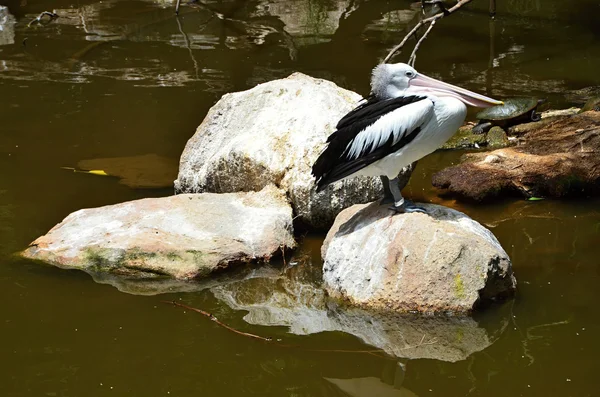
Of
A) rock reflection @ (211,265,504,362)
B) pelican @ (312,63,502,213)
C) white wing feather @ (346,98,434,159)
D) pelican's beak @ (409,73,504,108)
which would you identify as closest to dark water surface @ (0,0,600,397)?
rock reflection @ (211,265,504,362)

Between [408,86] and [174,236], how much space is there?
199cm

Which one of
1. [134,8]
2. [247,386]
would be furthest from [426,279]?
[134,8]

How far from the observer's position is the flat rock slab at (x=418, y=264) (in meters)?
5.08

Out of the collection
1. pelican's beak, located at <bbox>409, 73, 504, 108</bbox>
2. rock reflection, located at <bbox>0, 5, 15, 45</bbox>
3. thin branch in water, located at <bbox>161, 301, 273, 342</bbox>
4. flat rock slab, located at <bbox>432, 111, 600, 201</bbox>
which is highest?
pelican's beak, located at <bbox>409, 73, 504, 108</bbox>

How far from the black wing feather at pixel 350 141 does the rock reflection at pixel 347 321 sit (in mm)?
781

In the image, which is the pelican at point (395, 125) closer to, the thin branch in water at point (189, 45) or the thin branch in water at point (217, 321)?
the thin branch in water at point (217, 321)

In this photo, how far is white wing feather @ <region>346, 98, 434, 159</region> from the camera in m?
5.18

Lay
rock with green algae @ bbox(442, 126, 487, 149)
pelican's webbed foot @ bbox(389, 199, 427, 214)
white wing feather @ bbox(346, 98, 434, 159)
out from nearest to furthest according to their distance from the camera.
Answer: white wing feather @ bbox(346, 98, 434, 159) → pelican's webbed foot @ bbox(389, 199, 427, 214) → rock with green algae @ bbox(442, 126, 487, 149)

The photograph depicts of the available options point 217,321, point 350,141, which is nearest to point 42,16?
point 350,141

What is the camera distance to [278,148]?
6484 millimetres

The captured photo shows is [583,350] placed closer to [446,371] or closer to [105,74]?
[446,371]

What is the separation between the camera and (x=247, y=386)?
4547mm

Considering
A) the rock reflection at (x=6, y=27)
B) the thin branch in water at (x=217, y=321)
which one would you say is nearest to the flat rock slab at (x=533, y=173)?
the thin branch in water at (x=217, y=321)

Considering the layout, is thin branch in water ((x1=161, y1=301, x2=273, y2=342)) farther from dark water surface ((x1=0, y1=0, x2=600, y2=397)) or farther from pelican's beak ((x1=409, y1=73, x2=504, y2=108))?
pelican's beak ((x1=409, y1=73, x2=504, y2=108))
